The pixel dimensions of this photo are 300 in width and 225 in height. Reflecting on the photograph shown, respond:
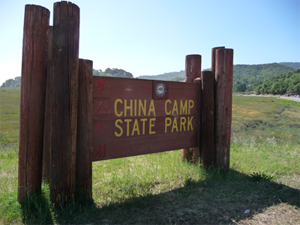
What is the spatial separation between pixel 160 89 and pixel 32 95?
1.94 m

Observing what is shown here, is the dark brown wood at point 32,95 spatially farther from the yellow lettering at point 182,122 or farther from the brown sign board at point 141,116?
the yellow lettering at point 182,122

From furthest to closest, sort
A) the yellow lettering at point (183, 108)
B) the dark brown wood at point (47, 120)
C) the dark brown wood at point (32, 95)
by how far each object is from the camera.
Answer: the yellow lettering at point (183, 108), the dark brown wood at point (47, 120), the dark brown wood at point (32, 95)

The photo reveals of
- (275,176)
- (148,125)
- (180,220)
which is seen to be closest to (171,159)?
(148,125)

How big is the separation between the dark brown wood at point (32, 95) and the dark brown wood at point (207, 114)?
2782 mm

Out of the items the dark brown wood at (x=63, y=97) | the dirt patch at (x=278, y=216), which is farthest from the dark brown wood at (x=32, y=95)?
the dirt patch at (x=278, y=216)

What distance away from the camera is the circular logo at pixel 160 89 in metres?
3.69

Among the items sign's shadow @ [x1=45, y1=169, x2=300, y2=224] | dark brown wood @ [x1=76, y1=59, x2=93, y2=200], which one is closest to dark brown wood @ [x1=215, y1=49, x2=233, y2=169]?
sign's shadow @ [x1=45, y1=169, x2=300, y2=224]

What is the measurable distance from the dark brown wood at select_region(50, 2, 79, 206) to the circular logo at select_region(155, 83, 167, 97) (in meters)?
1.44

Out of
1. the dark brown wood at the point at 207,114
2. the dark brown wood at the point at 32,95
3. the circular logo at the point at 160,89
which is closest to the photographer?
the dark brown wood at the point at 32,95

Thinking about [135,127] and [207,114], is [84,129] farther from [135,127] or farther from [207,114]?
[207,114]

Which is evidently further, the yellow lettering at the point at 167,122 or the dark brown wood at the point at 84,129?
the yellow lettering at the point at 167,122

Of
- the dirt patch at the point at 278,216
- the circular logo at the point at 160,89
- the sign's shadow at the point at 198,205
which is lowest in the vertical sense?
the dirt patch at the point at 278,216

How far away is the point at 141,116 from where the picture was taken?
3.53 m

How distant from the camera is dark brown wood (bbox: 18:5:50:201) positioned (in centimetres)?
276
